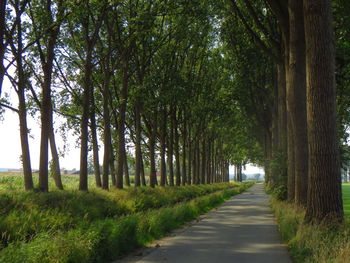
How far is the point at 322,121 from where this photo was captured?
9.41m

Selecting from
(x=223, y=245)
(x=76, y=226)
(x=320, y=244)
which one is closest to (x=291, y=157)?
(x=223, y=245)

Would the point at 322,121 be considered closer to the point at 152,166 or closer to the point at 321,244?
the point at 321,244

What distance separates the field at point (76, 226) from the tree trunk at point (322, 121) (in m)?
4.28

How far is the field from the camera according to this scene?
7.26 m

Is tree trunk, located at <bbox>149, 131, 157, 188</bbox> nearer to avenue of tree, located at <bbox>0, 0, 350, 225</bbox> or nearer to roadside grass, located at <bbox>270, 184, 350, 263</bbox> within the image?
avenue of tree, located at <bbox>0, 0, 350, 225</bbox>

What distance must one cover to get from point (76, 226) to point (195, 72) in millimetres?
27709

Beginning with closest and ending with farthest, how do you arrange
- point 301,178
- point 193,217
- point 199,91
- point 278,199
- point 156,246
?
1. point 156,246
2. point 301,178
3. point 193,217
4. point 278,199
5. point 199,91

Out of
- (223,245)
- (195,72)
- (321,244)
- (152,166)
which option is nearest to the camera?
(321,244)

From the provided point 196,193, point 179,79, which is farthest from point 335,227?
point 196,193

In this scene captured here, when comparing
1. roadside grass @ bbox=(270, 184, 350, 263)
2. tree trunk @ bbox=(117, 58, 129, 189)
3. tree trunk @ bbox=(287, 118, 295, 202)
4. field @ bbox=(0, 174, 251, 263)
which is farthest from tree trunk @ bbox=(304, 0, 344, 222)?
tree trunk @ bbox=(117, 58, 129, 189)

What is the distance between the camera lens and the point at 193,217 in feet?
57.5

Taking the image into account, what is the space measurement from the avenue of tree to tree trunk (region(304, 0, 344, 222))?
2 cm

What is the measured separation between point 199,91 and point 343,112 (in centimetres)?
1135

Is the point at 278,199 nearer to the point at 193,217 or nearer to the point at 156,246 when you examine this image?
the point at 193,217
